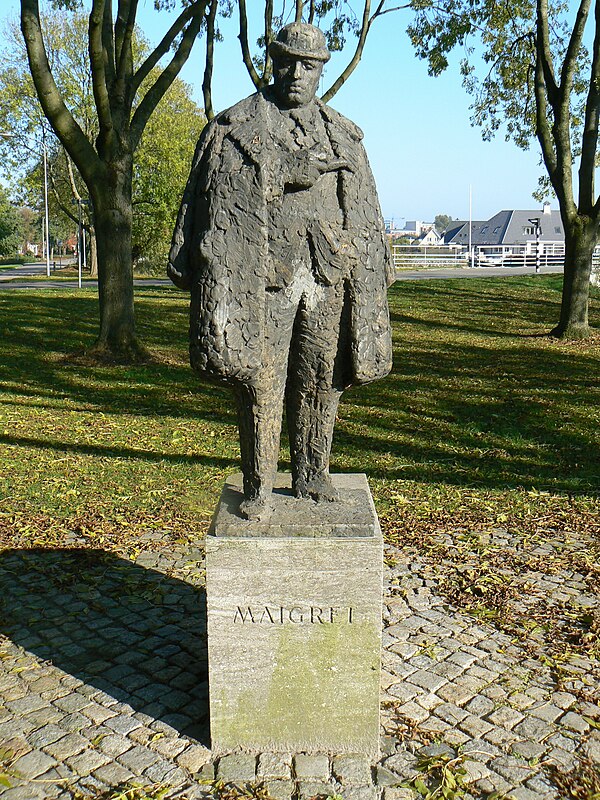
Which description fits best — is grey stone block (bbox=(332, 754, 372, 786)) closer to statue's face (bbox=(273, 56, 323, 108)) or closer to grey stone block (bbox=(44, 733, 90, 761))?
grey stone block (bbox=(44, 733, 90, 761))

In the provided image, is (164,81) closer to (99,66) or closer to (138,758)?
(99,66)

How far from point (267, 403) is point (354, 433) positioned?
621 centimetres

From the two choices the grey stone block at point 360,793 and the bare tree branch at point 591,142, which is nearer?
the grey stone block at point 360,793

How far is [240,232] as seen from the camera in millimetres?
3641

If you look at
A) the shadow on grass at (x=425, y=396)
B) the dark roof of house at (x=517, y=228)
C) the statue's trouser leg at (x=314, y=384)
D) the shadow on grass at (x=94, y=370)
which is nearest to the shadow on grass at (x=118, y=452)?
the shadow on grass at (x=425, y=396)

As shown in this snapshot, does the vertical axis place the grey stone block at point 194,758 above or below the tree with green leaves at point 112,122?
below

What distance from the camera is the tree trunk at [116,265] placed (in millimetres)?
13469

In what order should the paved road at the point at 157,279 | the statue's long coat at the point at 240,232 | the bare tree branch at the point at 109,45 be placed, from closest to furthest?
A: the statue's long coat at the point at 240,232 → the bare tree branch at the point at 109,45 → the paved road at the point at 157,279

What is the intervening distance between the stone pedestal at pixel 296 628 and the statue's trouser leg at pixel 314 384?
0.22 metres

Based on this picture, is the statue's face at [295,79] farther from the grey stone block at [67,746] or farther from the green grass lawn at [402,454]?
the green grass lawn at [402,454]

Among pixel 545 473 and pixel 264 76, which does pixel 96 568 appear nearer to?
pixel 545 473

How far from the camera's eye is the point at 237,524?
3.91 metres

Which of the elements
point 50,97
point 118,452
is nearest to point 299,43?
point 118,452

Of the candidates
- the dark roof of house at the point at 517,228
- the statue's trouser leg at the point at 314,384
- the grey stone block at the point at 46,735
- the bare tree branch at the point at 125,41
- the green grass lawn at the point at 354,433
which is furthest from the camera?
the dark roof of house at the point at 517,228
